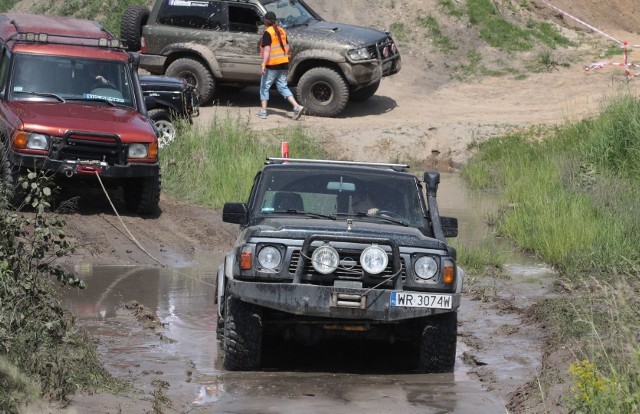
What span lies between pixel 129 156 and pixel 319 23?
328 inches

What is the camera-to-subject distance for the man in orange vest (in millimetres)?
19922

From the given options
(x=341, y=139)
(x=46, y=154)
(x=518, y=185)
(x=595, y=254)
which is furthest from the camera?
(x=341, y=139)

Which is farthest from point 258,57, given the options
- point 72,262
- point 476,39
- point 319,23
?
point 72,262

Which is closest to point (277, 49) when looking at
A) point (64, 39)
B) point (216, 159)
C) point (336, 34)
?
point (336, 34)

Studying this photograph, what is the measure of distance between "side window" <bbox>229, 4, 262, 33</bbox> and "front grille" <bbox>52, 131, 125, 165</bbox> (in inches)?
296

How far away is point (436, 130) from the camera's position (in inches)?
827

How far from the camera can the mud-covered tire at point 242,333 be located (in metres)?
8.28

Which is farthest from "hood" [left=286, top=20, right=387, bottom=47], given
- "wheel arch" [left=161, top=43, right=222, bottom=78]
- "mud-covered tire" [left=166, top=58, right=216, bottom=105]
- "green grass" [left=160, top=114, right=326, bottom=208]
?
"green grass" [left=160, top=114, right=326, bottom=208]

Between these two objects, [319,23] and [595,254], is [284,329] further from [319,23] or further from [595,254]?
[319,23]

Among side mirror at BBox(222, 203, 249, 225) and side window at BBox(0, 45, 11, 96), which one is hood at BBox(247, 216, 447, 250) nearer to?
side mirror at BBox(222, 203, 249, 225)

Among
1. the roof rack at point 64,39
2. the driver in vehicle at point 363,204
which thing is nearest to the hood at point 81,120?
the roof rack at point 64,39

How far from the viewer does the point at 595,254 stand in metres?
12.5

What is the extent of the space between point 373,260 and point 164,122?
10402mm

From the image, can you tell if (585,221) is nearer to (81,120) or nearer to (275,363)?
(81,120)
